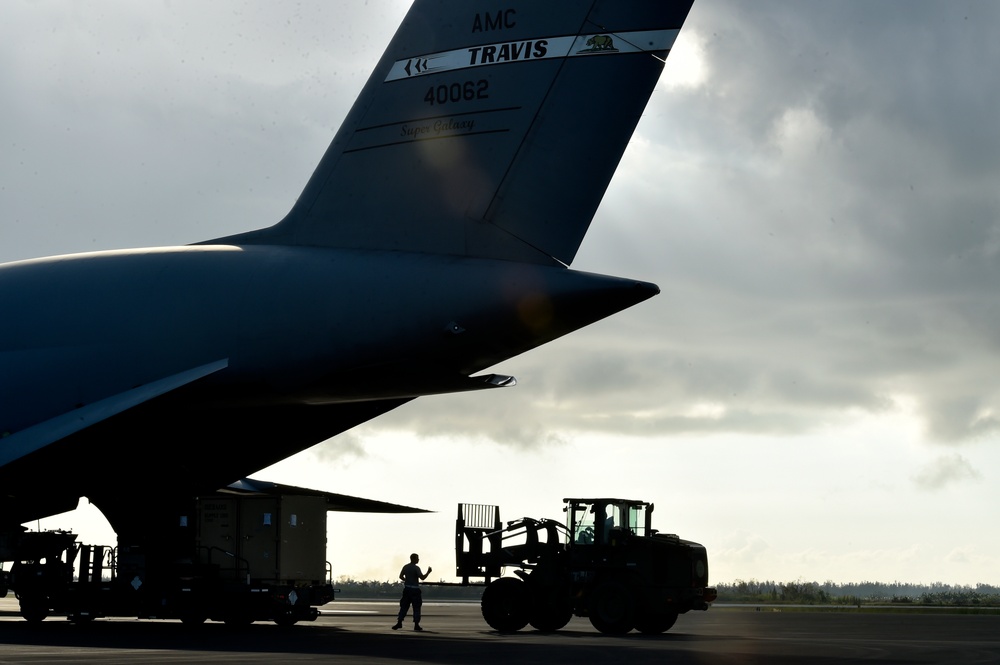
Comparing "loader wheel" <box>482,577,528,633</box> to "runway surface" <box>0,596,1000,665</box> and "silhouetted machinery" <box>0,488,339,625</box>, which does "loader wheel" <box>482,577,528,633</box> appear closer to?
"runway surface" <box>0,596,1000,665</box>

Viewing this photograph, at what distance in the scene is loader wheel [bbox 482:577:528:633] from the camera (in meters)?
20.4

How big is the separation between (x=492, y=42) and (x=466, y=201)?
7.51ft

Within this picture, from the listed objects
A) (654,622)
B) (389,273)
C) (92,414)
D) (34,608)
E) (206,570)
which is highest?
(389,273)

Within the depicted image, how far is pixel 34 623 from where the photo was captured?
21.0 m

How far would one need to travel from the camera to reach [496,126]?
17109 millimetres

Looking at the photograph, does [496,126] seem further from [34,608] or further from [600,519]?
[34,608]

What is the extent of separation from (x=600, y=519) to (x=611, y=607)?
1.47m

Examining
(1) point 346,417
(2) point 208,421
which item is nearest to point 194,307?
(2) point 208,421

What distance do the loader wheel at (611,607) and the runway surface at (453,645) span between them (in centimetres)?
32

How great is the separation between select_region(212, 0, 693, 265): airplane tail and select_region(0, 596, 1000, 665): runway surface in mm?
5143

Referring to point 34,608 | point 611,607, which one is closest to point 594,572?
point 611,607

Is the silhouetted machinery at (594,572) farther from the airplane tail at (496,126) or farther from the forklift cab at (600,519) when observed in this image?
the airplane tail at (496,126)

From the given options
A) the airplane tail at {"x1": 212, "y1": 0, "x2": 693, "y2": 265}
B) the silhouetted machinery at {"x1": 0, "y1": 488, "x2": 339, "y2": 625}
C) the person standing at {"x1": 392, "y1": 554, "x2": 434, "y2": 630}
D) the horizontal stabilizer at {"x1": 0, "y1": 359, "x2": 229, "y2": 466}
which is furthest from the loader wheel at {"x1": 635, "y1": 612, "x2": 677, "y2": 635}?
the horizontal stabilizer at {"x1": 0, "y1": 359, "x2": 229, "y2": 466}

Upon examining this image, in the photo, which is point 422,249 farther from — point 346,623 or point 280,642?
point 346,623
